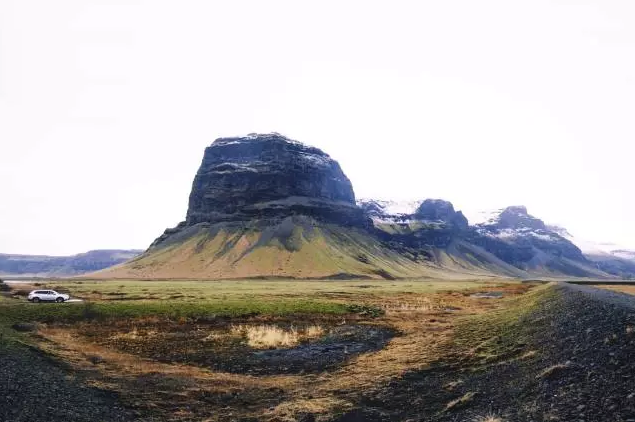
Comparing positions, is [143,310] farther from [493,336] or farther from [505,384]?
[505,384]

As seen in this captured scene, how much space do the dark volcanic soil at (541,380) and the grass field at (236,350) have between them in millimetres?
2904

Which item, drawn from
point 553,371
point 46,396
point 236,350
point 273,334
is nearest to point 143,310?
point 273,334

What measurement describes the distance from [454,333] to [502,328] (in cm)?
526

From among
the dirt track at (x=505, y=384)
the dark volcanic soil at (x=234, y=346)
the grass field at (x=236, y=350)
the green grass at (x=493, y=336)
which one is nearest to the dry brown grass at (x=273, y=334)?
the grass field at (x=236, y=350)

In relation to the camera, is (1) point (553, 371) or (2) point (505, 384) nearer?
(1) point (553, 371)

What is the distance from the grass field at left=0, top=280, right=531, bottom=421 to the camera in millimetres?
26125

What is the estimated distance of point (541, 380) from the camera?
19.1 m

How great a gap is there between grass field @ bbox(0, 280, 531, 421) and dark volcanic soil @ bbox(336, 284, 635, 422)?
9.53 feet

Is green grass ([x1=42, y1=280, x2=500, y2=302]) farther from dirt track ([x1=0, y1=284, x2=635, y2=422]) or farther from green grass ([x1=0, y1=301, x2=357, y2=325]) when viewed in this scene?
dirt track ([x1=0, y1=284, x2=635, y2=422])

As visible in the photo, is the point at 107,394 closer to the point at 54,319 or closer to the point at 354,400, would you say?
the point at 354,400

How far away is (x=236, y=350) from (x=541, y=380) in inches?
1055

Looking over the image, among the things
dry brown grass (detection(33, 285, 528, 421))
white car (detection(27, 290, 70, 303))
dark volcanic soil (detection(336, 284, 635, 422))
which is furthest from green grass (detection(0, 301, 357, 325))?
dark volcanic soil (detection(336, 284, 635, 422))

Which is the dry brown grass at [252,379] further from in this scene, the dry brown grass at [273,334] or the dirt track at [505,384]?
the dirt track at [505,384]

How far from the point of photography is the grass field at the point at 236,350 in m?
26.1
